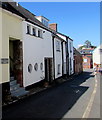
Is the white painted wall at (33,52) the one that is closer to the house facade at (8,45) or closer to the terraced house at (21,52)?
the terraced house at (21,52)

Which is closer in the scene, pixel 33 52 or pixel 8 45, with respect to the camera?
pixel 8 45

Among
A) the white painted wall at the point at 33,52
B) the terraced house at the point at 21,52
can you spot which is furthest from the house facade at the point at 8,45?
the white painted wall at the point at 33,52

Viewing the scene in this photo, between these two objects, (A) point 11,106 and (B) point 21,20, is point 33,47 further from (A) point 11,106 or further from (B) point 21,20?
(A) point 11,106

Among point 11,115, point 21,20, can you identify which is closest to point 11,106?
point 11,115

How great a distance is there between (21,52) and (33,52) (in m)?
2.18

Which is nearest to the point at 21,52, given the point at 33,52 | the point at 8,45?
the point at 8,45

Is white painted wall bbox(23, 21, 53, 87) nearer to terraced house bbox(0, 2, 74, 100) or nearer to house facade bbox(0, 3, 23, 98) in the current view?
terraced house bbox(0, 2, 74, 100)

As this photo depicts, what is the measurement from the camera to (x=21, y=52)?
13.7 m

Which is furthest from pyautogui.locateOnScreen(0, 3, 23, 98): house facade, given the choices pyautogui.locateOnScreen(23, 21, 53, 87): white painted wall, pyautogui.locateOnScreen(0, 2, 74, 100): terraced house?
pyautogui.locateOnScreen(23, 21, 53, 87): white painted wall

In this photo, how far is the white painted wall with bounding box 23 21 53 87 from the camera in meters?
14.2

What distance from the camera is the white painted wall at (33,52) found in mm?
14242

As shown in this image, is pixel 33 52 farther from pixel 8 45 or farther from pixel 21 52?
pixel 8 45

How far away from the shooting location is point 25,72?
1420cm

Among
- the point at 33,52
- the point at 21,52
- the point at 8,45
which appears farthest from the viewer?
the point at 33,52
